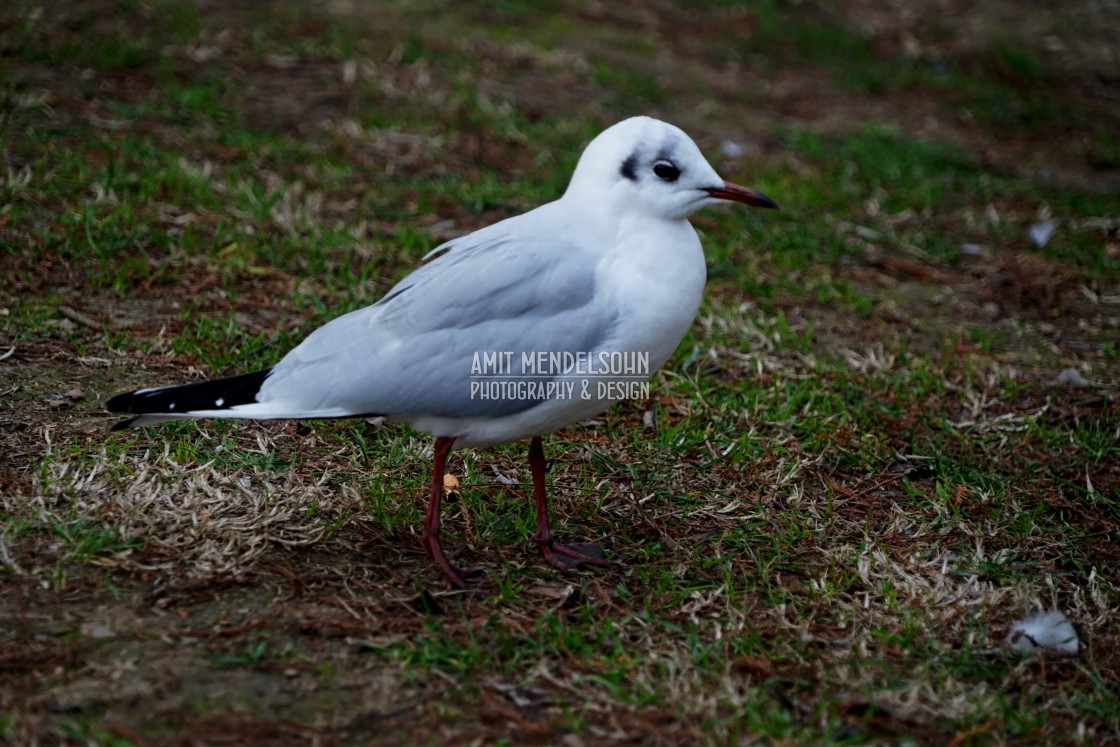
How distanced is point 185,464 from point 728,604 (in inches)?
67.5

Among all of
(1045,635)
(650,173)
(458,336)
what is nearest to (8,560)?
(458,336)

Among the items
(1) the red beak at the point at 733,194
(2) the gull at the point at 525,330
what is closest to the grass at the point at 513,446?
(2) the gull at the point at 525,330

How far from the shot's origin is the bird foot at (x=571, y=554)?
320 centimetres

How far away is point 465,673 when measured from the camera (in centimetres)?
269

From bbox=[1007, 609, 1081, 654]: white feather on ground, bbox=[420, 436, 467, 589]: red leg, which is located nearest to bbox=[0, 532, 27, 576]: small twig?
bbox=[420, 436, 467, 589]: red leg

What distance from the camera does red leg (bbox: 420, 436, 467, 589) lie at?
10.1 ft

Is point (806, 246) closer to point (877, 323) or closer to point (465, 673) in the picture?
point (877, 323)

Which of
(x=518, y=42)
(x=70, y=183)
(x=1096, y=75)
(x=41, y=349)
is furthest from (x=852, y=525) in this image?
(x=1096, y=75)

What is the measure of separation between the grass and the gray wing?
48 centimetres

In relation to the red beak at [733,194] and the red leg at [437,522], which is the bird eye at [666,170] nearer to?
the red beak at [733,194]

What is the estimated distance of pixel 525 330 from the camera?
2992 mm

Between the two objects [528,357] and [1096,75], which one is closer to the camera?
[528,357]

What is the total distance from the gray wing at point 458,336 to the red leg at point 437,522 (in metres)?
0.18

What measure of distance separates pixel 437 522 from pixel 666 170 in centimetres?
119
